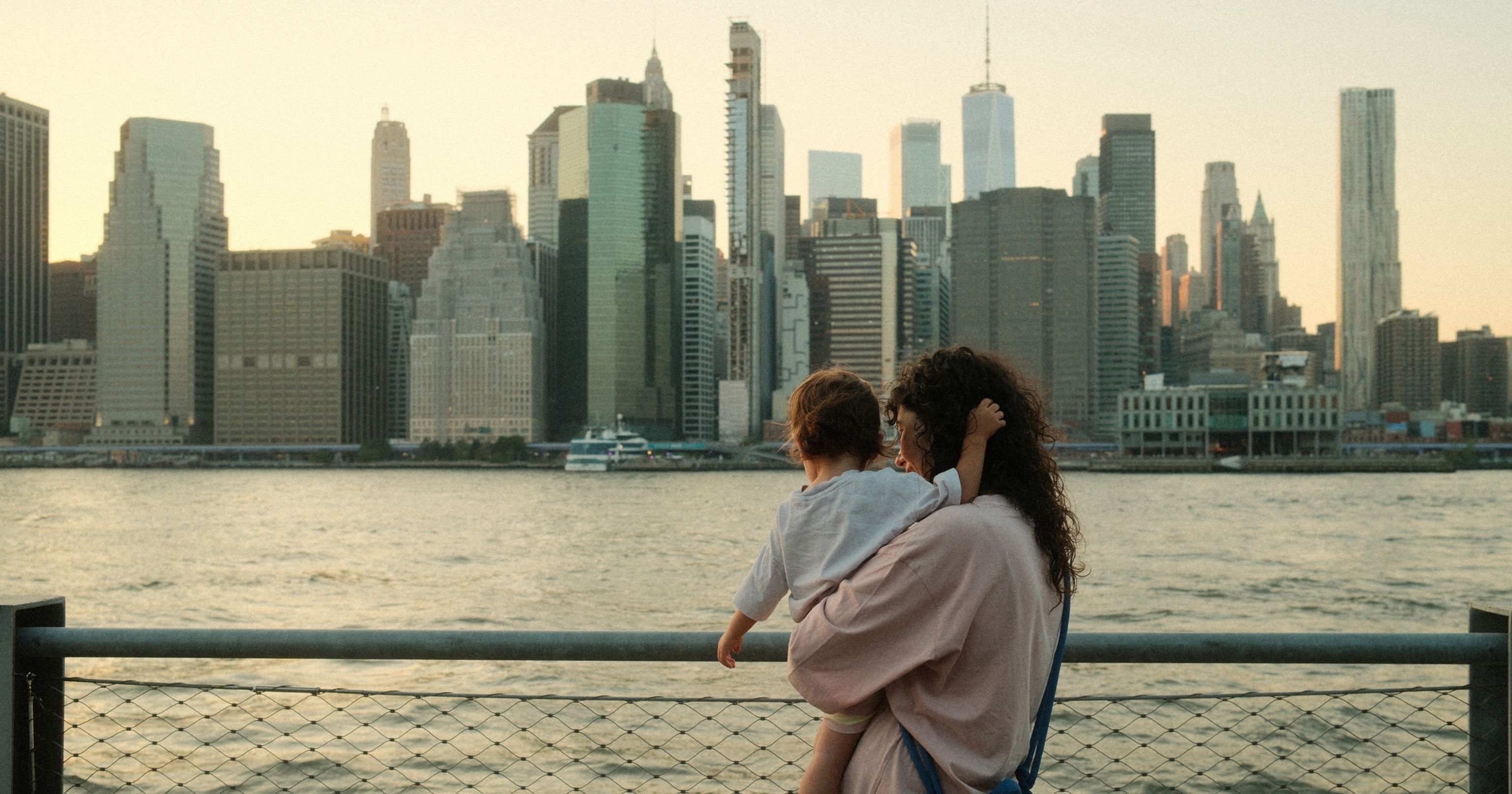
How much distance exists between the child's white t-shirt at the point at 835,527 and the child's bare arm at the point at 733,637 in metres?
0.09

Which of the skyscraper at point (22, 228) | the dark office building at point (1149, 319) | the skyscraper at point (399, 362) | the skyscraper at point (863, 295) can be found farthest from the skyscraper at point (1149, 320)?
the skyscraper at point (22, 228)

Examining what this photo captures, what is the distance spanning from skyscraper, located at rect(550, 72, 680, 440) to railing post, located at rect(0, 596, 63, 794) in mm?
143325

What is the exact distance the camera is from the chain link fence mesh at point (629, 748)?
32.3 ft

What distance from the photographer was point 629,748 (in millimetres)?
11070

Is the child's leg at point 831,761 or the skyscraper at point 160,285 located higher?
the skyscraper at point 160,285

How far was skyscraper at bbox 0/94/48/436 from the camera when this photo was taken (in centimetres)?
17338

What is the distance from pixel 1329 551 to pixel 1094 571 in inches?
379

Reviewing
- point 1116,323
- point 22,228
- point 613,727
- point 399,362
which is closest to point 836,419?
point 613,727

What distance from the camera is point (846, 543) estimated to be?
249cm

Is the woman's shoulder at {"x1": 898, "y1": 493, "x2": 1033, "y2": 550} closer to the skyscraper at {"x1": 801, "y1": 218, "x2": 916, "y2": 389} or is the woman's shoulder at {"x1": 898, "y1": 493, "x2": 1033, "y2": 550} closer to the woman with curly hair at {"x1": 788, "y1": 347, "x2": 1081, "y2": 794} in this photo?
the woman with curly hair at {"x1": 788, "y1": 347, "x2": 1081, "y2": 794}

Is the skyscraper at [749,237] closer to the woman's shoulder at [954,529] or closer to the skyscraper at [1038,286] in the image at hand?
the skyscraper at [1038,286]

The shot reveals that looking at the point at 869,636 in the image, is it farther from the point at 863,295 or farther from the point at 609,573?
the point at 863,295

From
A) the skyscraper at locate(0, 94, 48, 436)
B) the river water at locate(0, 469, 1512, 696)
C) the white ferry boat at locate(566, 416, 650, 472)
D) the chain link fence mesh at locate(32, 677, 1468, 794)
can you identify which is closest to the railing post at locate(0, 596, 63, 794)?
the chain link fence mesh at locate(32, 677, 1468, 794)

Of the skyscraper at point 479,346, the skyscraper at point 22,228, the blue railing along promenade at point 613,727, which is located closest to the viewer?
the blue railing along promenade at point 613,727
